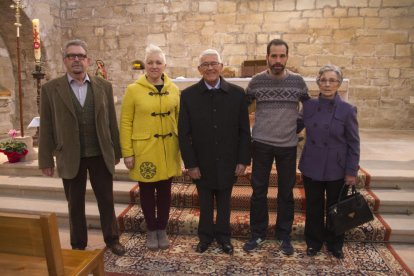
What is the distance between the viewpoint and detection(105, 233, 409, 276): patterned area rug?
238 cm

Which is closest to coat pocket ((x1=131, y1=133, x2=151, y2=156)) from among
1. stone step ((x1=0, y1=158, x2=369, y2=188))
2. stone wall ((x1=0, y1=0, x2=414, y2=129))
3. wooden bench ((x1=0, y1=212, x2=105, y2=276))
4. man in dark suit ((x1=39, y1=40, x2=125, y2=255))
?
man in dark suit ((x1=39, y1=40, x2=125, y2=255))

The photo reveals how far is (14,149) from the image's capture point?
13.2ft

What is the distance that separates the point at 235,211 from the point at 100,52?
525 centimetres

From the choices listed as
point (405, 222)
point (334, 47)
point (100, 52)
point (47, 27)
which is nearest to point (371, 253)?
point (405, 222)

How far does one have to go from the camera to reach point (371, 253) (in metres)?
2.62

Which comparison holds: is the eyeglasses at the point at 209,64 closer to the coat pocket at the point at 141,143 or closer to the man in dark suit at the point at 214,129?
the man in dark suit at the point at 214,129

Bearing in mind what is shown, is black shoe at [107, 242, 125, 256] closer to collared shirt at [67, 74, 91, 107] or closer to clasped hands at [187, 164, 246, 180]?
clasped hands at [187, 164, 246, 180]

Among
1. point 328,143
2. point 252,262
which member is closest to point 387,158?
point 328,143

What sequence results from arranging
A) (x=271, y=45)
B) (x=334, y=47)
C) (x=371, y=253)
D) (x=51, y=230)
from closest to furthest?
(x=51, y=230)
(x=271, y=45)
(x=371, y=253)
(x=334, y=47)

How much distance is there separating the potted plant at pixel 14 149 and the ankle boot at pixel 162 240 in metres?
2.40

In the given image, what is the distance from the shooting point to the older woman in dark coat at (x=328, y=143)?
227 centimetres

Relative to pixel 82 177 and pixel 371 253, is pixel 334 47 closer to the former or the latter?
pixel 371 253

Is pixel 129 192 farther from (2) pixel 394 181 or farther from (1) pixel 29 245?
(2) pixel 394 181

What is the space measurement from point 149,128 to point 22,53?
18.9 ft
